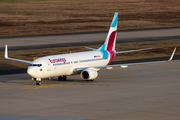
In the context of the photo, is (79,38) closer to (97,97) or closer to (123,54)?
(123,54)

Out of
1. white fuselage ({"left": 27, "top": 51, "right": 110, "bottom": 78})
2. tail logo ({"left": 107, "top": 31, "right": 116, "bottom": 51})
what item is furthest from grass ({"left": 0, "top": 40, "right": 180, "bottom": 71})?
white fuselage ({"left": 27, "top": 51, "right": 110, "bottom": 78})

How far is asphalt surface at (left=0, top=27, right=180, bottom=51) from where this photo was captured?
325ft

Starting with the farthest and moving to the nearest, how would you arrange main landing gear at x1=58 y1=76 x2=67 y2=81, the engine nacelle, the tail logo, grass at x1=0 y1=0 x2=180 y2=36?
grass at x1=0 y1=0 x2=180 y2=36 < the tail logo < main landing gear at x1=58 y1=76 x2=67 y2=81 < the engine nacelle

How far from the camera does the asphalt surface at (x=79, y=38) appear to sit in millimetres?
99188

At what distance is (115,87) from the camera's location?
168 feet

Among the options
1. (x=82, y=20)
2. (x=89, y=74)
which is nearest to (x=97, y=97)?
(x=89, y=74)

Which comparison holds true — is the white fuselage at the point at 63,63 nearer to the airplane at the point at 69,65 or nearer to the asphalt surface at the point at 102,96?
the airplane at the point at 69,65

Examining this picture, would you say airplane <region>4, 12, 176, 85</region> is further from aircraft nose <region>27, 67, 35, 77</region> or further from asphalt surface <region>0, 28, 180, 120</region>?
asphalt surface <region>0, 28, 180, 120</region>

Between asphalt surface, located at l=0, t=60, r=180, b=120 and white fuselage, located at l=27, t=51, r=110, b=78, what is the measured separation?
183 cm

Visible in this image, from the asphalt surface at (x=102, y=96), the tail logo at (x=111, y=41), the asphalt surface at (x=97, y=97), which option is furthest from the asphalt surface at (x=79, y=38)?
the asphalt surface at (x=97, y=97)

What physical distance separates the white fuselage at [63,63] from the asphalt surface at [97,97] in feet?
5.99

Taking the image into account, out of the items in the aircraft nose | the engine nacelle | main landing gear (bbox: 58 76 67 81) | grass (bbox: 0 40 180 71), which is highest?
grass (bbox: 0 40 180 71)

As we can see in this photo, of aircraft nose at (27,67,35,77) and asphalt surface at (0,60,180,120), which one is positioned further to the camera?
aircraft nose at (27,67,35,77)

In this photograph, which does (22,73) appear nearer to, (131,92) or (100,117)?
(131,92)
